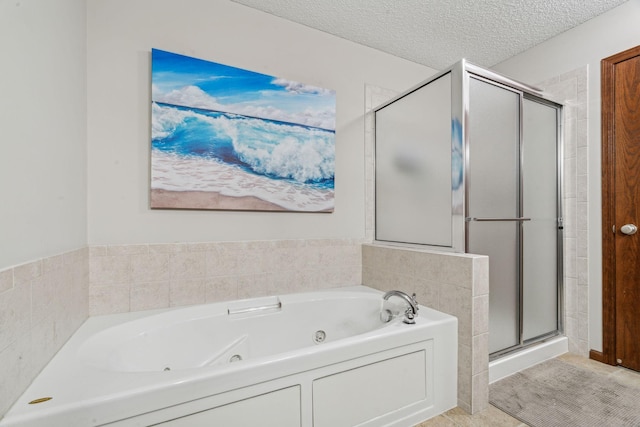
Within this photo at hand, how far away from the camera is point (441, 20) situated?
7.13ft

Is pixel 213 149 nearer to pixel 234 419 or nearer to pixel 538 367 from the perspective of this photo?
pixel 234 419

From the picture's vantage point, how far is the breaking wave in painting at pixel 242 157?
1792mm

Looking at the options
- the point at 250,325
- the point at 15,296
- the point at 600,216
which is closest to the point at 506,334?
the point at 600,216

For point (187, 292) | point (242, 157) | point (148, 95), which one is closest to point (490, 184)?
point (242, 157)

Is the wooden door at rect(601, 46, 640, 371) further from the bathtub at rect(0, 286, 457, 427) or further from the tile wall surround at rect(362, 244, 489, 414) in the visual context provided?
the bathtub at rect(0, 286, 457, 427)

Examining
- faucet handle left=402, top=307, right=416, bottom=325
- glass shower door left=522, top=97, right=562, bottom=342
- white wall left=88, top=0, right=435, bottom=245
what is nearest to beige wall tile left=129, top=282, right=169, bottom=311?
white wall left=88, top=0, right=435, bottom=245

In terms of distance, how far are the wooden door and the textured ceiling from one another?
1.58 feet

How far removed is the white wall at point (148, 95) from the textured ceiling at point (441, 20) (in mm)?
139

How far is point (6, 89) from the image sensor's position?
0.89m

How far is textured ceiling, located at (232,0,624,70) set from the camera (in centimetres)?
202

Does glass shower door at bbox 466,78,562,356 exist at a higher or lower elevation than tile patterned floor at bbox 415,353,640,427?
higher

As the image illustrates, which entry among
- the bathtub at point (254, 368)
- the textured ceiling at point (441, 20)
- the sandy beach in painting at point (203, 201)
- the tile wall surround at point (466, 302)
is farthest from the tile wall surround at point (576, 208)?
the sandy beach in painting at point (203, 201)

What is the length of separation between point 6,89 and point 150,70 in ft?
3.33

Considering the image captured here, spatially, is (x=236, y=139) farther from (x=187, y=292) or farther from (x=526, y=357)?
(x=526, y=357)
